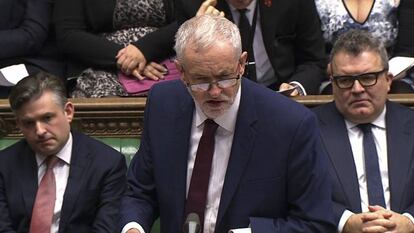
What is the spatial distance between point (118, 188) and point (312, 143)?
2.32ft

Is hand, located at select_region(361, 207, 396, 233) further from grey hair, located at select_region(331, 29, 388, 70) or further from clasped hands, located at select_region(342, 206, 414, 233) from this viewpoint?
grey hair, located at select_region(331, 29, 388, 70)

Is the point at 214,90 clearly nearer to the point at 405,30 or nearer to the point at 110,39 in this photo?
the point at 110,39

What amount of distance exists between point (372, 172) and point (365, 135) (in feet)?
0.42

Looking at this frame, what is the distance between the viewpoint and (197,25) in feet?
6.25

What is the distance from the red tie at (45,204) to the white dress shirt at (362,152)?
848 mm

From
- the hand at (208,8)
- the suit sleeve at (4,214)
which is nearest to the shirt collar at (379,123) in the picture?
the hand at (208,8)

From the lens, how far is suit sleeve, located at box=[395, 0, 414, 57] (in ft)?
10.2

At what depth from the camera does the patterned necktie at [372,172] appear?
2.42 meters

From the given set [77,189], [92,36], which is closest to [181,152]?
[77,189]

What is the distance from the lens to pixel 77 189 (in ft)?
7.95

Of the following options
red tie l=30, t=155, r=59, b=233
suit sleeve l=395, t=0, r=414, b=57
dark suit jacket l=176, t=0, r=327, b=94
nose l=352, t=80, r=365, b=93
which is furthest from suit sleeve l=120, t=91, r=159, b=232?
suit sleeve l=395, t=0, r=414, b=57

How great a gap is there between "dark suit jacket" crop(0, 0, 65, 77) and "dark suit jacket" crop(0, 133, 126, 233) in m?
0.74

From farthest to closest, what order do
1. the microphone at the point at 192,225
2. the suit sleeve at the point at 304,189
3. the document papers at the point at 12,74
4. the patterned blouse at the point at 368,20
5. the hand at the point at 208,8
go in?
the patterned blouse at the point at 368,20 → the document papers at the point at 12,74 → the hand at the point at 208,8 → the suit sleeve at the point at 304,189 → the microphone at the point at 192,225

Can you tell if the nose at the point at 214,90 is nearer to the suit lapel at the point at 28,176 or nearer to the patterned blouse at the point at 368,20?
the suit lapel at the point at 28,176
